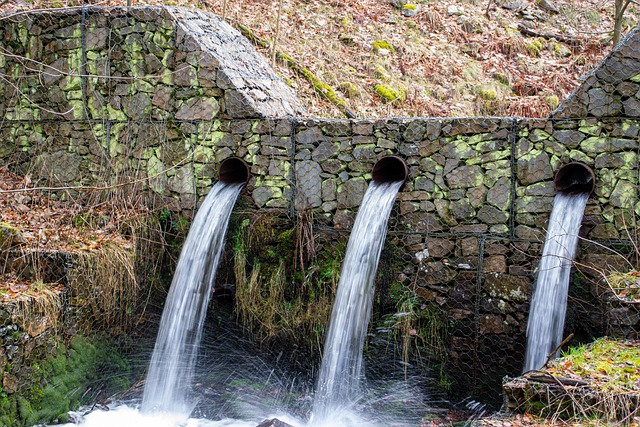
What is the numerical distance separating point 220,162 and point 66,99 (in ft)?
7.18

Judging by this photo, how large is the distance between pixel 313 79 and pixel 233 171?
2380 millimetres

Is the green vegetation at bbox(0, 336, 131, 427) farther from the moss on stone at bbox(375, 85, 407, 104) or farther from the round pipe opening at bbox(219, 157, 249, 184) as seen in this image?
the moss on stone at bbox(375, 85, 407, 104)

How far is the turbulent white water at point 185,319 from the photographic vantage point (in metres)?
6.33

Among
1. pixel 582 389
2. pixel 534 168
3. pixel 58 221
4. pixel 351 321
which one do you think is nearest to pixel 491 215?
pixel 534 168

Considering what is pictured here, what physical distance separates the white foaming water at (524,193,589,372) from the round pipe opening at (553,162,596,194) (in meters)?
0.10

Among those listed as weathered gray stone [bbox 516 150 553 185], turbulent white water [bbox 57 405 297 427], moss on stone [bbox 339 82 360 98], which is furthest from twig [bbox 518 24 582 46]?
turbulent white water [bbox 57 405 297 427]

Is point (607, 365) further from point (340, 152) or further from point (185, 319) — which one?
point (185, 319)

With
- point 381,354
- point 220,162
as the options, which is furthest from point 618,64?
point 220,162

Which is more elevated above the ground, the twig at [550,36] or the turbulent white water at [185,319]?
the twig at [550,36]

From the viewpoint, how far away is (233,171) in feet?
24.3

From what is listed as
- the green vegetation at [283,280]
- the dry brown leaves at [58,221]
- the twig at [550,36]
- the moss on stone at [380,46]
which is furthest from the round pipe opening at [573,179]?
the twig at [550,36]

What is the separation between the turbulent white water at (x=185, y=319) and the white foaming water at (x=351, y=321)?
1372mm

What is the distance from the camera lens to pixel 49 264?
607cm

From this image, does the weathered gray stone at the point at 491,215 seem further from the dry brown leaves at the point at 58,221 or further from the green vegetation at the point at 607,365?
the dry brown leaves at the point at 58,221
